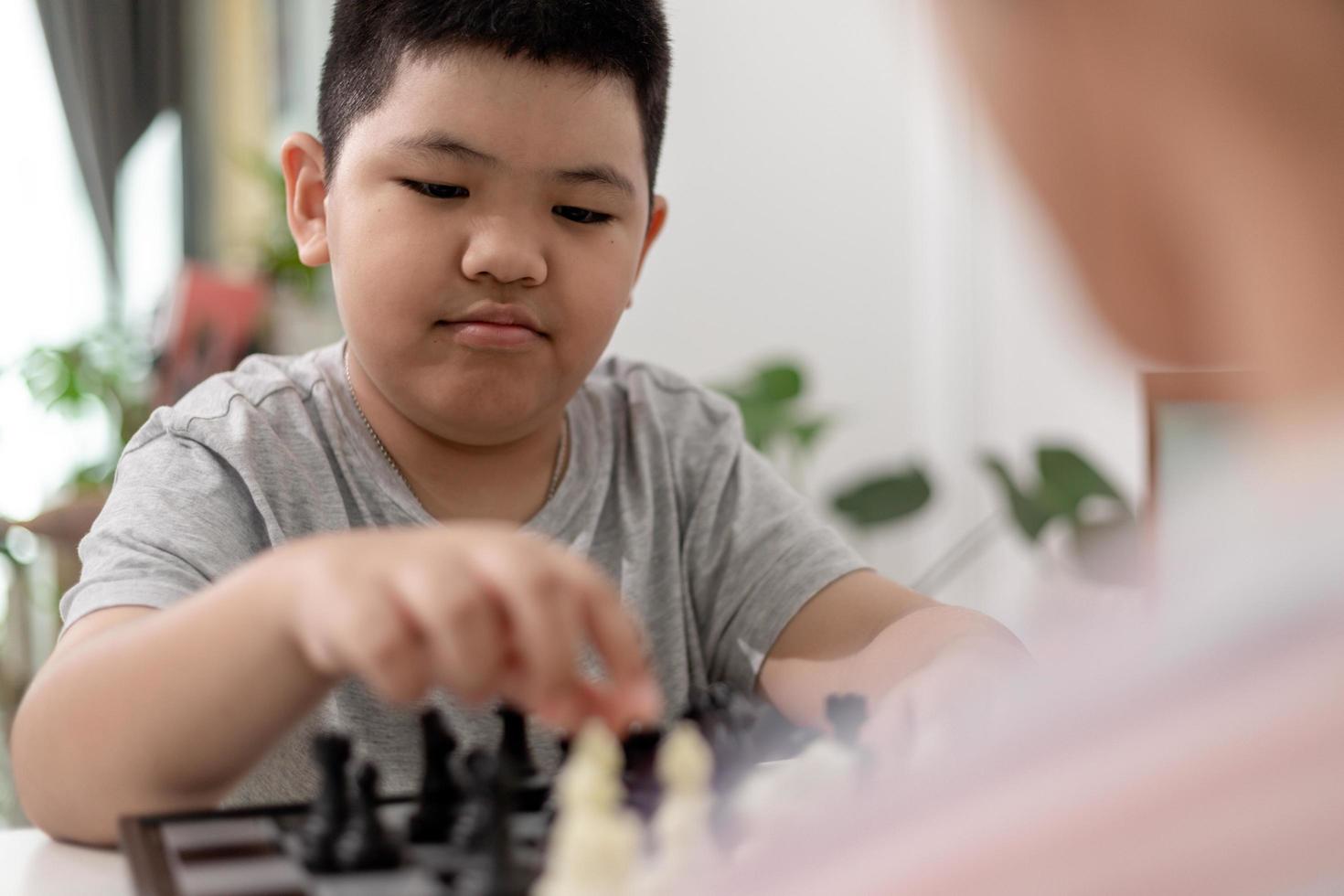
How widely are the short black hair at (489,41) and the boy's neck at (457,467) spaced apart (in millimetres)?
224

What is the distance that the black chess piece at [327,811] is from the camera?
24.3 inches

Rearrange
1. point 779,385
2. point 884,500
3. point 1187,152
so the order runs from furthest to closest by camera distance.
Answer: point 779,385 → point 884,500 → point 1187,152

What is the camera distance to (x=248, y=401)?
4.14 feet

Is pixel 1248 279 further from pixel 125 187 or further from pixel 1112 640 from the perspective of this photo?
pixel 125 187

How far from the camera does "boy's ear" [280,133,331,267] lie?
1.36m

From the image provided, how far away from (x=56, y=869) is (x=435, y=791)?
0.24 m

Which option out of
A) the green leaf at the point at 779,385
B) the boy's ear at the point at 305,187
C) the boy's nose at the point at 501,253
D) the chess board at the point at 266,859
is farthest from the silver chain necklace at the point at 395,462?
the green leaf at the point at 779,385

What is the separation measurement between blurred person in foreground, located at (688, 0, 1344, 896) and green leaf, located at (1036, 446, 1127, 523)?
184 cm

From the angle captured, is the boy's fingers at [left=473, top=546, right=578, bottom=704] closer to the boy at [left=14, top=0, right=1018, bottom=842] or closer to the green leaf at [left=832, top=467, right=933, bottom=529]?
the boy at [left=14, top=0, right=1018, bottom=842]

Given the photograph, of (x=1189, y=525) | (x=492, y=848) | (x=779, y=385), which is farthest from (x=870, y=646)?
(x=779, y=385)

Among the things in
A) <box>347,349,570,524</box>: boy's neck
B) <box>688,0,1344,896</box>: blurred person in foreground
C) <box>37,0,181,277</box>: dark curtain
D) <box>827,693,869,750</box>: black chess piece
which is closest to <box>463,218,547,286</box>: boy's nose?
<box>347,349,570,524</box>: boy's neck

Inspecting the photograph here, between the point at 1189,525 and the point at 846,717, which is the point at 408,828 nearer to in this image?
the point at 846,717

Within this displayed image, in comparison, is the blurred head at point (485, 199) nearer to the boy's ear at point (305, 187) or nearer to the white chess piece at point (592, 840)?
the boy's ear at point (305, 187)

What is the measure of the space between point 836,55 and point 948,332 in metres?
0.76
